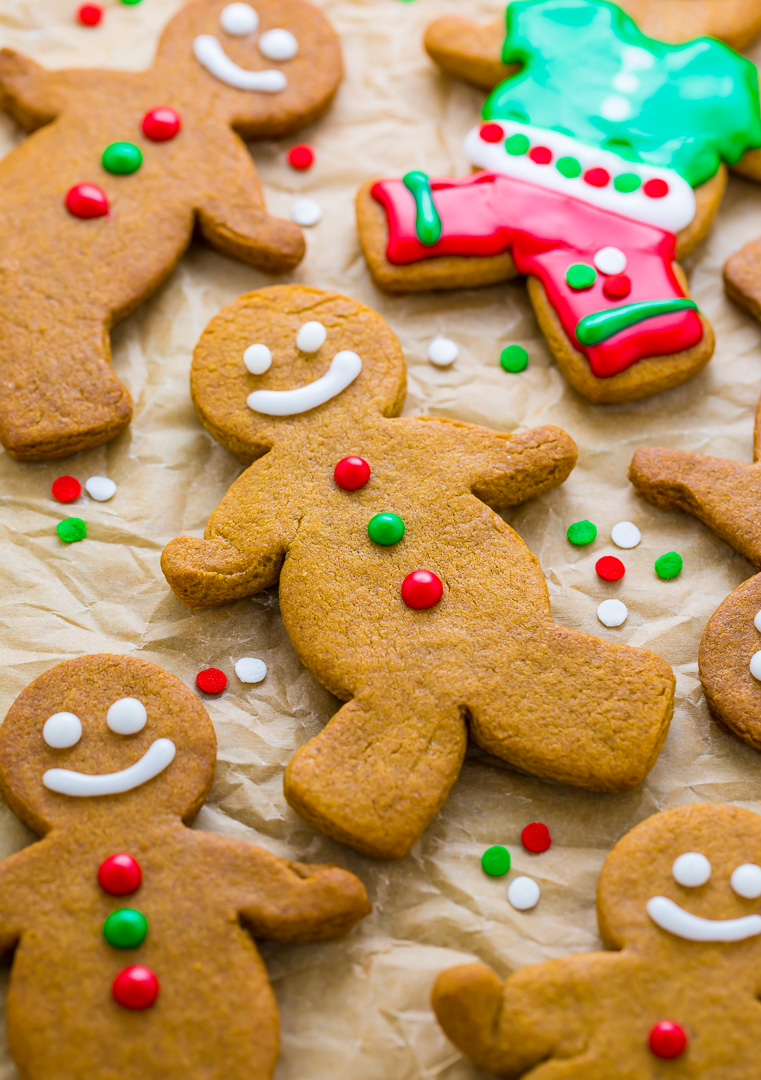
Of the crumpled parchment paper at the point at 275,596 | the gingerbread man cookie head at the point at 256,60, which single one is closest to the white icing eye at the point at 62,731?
the crumpled parchment paper at the point at 275,596

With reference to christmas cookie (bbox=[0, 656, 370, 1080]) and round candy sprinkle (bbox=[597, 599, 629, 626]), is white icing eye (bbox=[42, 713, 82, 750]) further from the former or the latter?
round candy sprinkle (bbox=[597, 599, 629, 626])

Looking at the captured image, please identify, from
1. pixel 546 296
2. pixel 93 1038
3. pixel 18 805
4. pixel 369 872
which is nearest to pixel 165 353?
pixel 546 296

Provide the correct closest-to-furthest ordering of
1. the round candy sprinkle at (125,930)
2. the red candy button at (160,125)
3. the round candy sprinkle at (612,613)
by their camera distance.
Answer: the round candy sprinkle at (125,930), the round candy sprinkle at (612,613), the red candy button at (160,125)

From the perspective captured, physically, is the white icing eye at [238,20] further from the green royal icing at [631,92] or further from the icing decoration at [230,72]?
the green royal icing at [631,92]

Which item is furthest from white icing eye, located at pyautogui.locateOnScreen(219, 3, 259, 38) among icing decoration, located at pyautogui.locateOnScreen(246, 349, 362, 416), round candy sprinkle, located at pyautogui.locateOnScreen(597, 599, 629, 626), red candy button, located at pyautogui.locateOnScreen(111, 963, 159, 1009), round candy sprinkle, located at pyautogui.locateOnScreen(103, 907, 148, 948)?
red candy button, located at pyautogui.locateOnScreen(111, 963, 159, 1009)

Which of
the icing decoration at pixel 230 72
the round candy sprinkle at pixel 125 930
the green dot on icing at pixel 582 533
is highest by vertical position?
the icing decoration at pixel 230 72

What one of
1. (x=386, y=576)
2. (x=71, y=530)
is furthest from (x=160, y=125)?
(x=386, y=576)

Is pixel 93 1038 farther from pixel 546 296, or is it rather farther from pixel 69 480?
pixel 546 296
